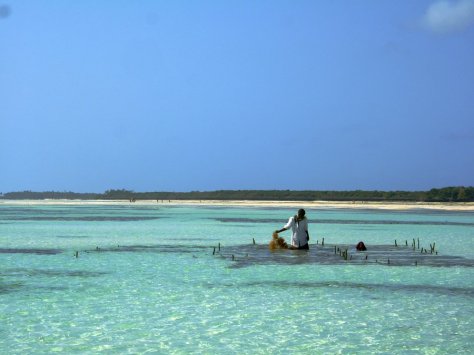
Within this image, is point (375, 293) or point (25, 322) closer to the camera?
point (25, 322)

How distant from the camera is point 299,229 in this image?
2581cm

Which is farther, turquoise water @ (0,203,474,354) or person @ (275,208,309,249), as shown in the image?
person @ (275,208,309,249)

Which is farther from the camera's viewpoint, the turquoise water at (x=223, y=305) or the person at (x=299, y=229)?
the person at (x=299, y=229)

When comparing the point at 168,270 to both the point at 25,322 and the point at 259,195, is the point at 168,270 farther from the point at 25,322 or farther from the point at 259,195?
the point at 259,195

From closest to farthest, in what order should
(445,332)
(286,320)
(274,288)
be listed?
(445,332)
(286,320)
(274,288)

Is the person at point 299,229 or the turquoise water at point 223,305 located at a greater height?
the person at point 299,229

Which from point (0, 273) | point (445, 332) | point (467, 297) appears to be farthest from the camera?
point (0, 273)

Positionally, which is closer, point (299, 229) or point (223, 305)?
point (223, 305)

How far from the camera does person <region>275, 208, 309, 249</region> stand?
25.0 meters

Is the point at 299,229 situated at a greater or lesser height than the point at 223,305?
greater

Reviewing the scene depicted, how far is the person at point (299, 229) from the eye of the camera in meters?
25.0

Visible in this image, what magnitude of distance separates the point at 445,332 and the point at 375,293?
4311 millimetres

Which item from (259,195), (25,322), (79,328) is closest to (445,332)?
(79,328)

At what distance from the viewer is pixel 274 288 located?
1752 cm
